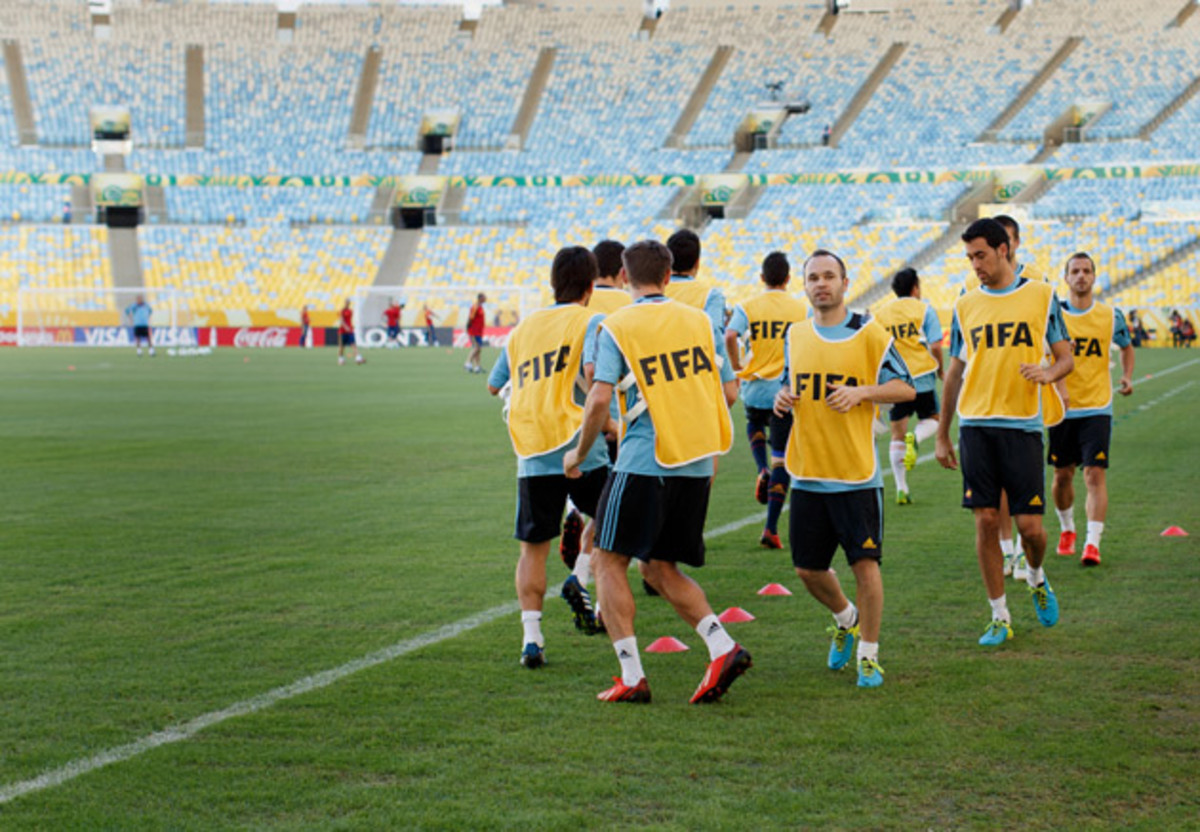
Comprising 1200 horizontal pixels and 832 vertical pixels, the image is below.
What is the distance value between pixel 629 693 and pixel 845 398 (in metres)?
1.50

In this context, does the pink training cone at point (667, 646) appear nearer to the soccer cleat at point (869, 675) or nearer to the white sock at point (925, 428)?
the soccer cleat at point (869, 675)

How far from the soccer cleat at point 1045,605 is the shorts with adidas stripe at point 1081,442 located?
82.4 inches

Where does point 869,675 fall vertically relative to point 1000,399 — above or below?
below

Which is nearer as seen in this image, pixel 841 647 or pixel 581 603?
pixel 841 647

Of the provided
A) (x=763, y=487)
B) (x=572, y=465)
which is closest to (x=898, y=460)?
(x=763, y=487)

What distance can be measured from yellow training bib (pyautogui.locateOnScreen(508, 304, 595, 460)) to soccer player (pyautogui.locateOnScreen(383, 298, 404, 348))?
44648 mm

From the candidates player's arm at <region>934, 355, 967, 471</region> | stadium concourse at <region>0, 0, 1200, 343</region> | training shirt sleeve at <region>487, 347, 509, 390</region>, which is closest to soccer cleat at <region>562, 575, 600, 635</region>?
training shirt sleeve at <region>487, 347, 509, 390</region>

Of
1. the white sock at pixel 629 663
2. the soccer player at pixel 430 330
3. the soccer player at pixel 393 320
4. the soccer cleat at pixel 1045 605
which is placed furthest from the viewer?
the soccer player at pixel 430 330

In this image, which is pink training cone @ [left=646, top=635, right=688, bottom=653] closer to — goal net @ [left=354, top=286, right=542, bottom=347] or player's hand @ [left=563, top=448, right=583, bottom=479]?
player's hand @ [left=563, top=448, right=583, bottom=479]

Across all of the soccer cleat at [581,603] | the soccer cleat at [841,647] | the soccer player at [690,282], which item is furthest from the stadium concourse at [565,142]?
Result: the soccer cleat at [841,647]

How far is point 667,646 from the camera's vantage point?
6715 mm

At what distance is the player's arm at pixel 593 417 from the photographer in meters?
5.76

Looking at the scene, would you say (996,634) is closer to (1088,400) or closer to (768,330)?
(1088,400)

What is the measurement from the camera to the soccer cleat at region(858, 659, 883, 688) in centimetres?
592
